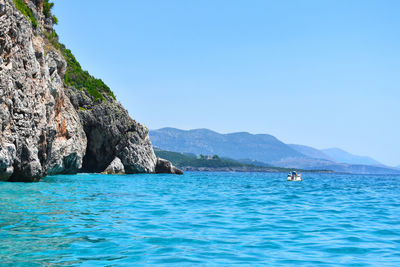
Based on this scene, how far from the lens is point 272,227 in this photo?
40.6 ft

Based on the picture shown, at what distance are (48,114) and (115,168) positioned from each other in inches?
1177

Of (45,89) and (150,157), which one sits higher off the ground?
(45,89)

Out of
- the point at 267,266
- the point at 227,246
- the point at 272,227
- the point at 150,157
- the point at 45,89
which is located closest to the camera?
the point at 267,266

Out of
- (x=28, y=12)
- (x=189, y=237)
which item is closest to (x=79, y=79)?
(x=28, y=12)

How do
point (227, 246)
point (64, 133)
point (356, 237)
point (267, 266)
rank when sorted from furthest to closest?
point (64, 133), point (356, 237), point (227, 246), point (267, 266)

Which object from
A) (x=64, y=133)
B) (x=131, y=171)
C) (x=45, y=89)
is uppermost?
(x=45, y=89)

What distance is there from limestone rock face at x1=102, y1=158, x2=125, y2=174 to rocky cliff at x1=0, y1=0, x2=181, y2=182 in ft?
7.22

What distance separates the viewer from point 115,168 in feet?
216

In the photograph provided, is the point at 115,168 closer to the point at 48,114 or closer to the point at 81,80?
the point at 81,80

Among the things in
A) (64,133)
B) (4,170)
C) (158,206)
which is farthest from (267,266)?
(64,133)

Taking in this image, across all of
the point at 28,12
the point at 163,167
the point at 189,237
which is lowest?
the point at 189,237

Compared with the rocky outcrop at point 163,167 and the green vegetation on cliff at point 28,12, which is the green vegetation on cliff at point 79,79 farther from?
the green vegetation on cliff at point 28,12

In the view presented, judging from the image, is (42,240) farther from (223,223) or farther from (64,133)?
(64,133)

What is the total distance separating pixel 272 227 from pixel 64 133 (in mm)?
40533
